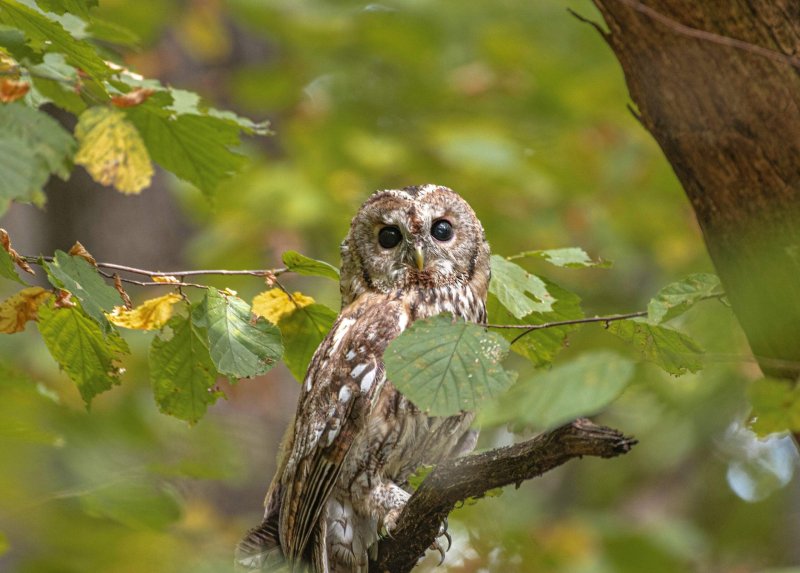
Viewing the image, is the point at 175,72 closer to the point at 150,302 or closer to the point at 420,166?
the point at 420,166

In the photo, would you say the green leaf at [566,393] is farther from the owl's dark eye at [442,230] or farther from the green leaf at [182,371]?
the owl's dark eye at [442,230]

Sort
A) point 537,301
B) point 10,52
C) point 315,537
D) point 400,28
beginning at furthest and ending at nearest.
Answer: point 400,28, point 315,537, point 537,301, point 10,52

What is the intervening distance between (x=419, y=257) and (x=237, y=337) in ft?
3.63

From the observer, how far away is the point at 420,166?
8039 mm

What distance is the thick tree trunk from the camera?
2.63m

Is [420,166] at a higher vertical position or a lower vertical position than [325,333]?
lower

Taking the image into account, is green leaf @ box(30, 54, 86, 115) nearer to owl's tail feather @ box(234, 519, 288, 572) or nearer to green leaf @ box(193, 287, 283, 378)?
green leaf @ box(193, 287, 283, 378)

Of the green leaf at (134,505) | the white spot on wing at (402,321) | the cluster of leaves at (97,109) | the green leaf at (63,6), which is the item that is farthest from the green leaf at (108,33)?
the green leaf at (134,505)

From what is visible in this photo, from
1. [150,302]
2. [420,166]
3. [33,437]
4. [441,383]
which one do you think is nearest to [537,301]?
[441,383]

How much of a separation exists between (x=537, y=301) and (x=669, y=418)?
214 inches

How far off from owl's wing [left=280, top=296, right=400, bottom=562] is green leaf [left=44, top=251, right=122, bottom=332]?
93 centimetres

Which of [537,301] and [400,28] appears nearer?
[537,301]

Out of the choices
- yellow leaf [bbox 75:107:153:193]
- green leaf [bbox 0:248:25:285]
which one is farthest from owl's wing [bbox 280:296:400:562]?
green leaf [bbox 0:248:25:285]

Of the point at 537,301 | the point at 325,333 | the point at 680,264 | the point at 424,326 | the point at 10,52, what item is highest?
the point at 10,52
